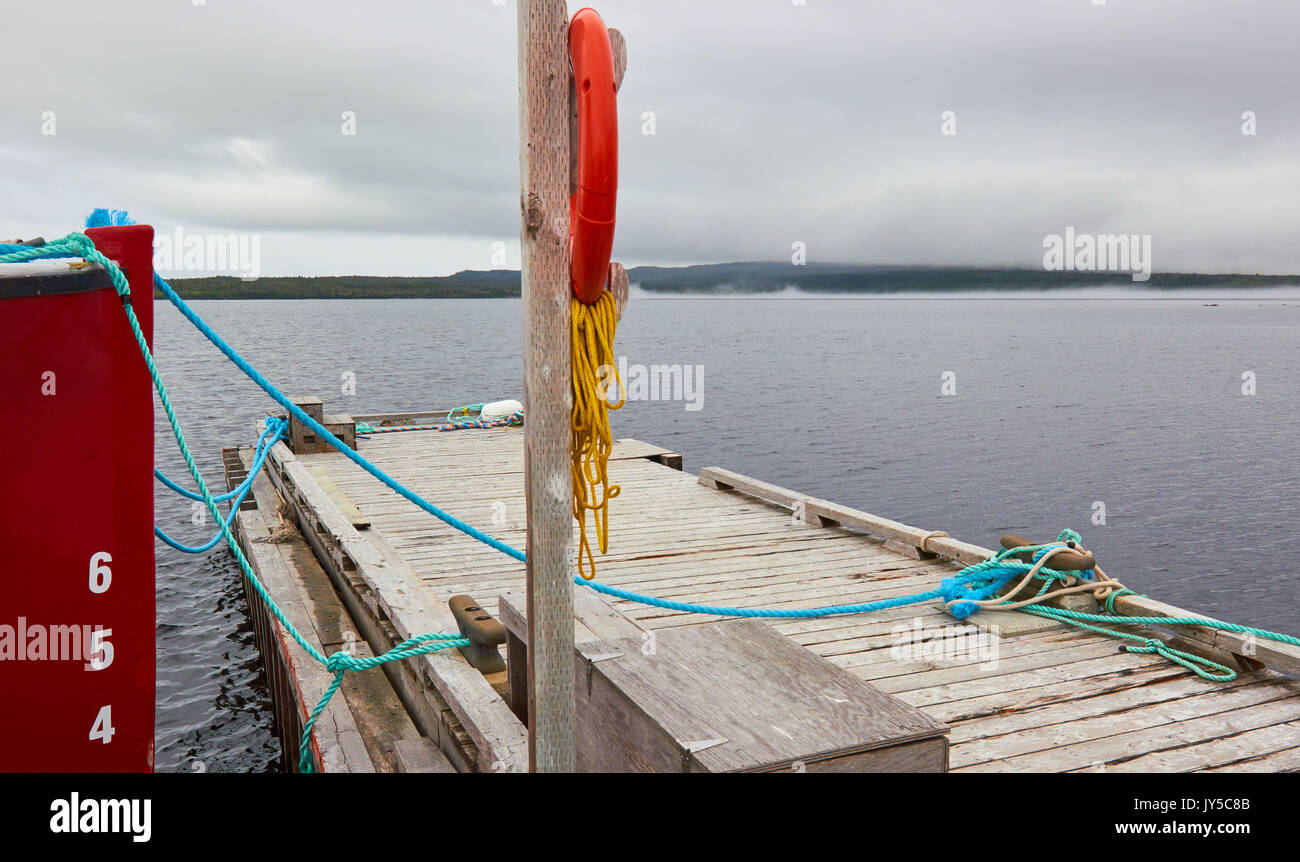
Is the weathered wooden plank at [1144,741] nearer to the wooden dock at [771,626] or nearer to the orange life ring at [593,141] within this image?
the wooden dock at [771,626]

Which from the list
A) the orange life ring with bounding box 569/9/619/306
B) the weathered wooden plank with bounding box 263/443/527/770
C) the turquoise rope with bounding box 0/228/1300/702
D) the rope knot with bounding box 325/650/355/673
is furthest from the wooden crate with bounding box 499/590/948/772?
the rope knot with bounding box 325/650/355/673

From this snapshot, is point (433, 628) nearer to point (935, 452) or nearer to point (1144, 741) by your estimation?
point (1144, 741)

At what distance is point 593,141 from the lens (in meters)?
2.66

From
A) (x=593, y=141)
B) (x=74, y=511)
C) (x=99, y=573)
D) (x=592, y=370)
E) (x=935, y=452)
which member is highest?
(x=593, y=141)

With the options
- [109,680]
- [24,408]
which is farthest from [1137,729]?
[24,408]

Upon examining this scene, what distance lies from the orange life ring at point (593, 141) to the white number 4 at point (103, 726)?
3255 millimetres

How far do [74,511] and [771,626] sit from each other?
3535 millimetres

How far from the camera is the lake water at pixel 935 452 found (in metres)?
11.0

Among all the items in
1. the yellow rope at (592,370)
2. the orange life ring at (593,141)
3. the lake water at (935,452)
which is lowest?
the lake water at (935,452)

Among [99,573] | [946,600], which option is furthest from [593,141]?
[946,600]

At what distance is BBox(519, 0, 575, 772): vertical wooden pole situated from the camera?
270cm

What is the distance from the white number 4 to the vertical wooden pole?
249cm

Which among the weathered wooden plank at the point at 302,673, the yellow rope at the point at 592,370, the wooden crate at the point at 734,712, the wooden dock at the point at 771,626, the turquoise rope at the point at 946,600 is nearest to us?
the wooden crate at the point at 734,712

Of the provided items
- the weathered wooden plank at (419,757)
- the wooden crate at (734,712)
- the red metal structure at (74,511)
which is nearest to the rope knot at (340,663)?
the weathered wooden plank at (419,757)
